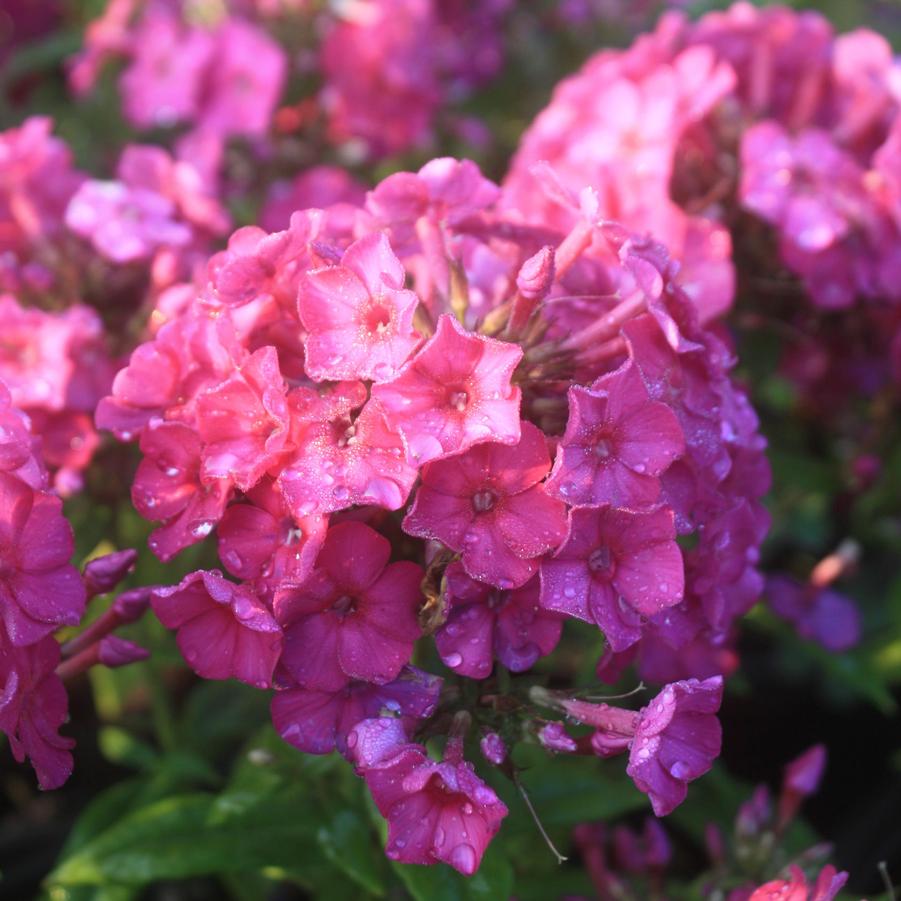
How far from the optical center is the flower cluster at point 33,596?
4.56ft

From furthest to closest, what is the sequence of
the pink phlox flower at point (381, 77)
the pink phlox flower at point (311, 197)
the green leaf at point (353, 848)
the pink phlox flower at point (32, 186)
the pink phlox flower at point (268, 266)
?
the pink phlox flower at point (381, 77) → the pink phlox flower at point (311, 197) → the pink phlox flower at point (32, 186) → the green leaf at point (353, 848) → the pink phlox flower at point (268, 266)

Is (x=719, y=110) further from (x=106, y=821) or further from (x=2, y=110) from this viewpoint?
(x=2, y=110)

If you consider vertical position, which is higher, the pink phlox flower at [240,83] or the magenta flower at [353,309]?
the magenta flower at [353,309]

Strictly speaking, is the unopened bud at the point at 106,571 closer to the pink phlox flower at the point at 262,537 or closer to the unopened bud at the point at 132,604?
the unopened bud at the point at 132,604

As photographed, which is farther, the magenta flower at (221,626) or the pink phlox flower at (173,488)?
the pink phlox flower at (173,488)

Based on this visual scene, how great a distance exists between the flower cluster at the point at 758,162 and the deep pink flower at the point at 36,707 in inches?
45.8

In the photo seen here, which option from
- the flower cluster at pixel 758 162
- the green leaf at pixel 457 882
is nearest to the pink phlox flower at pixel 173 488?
the green leaf at pixel 457 882

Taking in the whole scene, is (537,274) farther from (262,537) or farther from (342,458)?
(262,537)

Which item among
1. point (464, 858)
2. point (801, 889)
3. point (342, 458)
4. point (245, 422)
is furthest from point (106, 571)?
point (801, 889)

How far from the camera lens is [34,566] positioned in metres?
1.43

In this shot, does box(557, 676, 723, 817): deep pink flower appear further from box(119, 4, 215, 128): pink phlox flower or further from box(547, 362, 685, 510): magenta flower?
box(119, 4, 215, 128): pink phlox flower

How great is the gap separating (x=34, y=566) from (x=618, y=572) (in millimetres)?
755

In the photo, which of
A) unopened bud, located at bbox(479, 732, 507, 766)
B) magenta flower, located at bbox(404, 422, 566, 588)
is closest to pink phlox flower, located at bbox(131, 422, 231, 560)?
magenta flower, located at bbox(404, 422, 566, 588)

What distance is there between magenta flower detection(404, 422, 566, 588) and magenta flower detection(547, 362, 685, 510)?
0.03 meters
